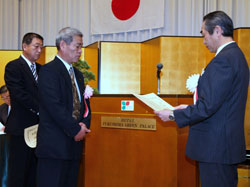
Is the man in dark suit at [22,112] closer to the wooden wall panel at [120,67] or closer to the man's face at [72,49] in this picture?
the man's face at [72,49]

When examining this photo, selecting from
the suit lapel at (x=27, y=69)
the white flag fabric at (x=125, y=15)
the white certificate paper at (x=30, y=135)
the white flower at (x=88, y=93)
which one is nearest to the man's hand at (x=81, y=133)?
the white flower at (x=88, y=93)

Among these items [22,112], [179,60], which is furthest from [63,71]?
[179,60]

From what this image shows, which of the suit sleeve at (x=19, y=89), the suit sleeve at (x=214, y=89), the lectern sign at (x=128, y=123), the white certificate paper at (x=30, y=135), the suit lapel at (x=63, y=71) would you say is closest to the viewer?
the suit sleeve at (x=214, y=89)

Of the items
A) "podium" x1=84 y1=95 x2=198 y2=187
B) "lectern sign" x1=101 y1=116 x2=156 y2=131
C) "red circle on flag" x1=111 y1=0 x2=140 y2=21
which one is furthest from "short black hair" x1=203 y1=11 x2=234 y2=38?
"red circle on flag" x1=111 y1=0 x2=140 y2=21

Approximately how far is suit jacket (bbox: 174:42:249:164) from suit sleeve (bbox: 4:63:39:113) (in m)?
1.55

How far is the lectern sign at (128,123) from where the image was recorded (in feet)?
11.3

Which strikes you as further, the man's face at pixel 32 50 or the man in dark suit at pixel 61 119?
the man's face at pixel 32 50

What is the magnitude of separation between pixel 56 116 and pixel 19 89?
36.8 inches

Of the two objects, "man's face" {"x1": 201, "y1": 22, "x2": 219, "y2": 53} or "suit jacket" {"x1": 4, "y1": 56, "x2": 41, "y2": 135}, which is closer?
"man's face" {"x1": 201, "y1": 22, "x2": 219, "y2": 53}

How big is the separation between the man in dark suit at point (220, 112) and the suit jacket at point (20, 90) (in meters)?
1.61

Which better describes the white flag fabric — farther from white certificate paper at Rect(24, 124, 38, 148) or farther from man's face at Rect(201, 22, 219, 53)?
man's face at Rect(201, 22, 219, 53)

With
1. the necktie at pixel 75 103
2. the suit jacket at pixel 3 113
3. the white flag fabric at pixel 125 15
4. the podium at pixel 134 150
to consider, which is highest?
the white flag fabric at pixel 125 15

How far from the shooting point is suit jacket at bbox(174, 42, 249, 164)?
2080 mm

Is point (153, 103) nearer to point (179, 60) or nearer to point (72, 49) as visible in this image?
point (72, 49)
